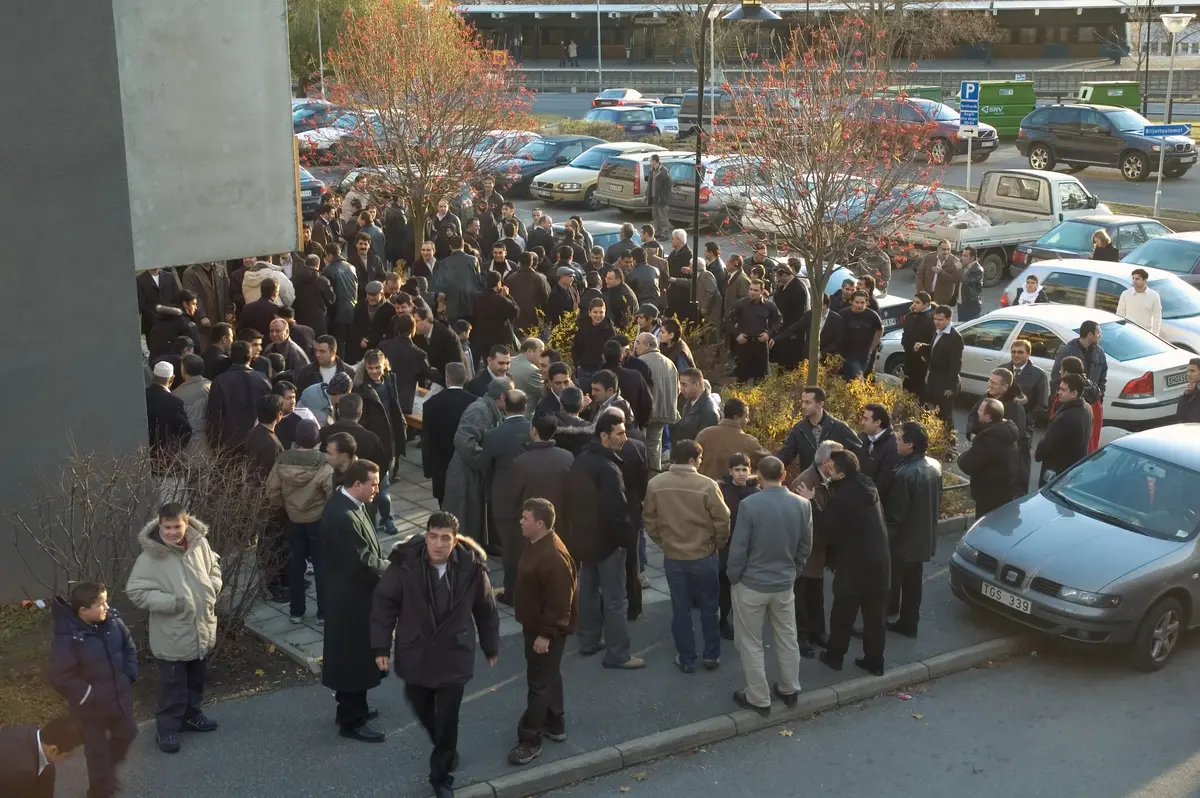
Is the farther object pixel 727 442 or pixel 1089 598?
pixel 727 442

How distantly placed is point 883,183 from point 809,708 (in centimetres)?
735

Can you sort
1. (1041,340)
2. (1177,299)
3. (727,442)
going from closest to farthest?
(727,442) → (1041,340) → (1177,299)

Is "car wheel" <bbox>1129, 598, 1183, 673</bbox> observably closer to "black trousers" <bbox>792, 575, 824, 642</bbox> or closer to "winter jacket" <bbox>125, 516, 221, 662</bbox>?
"black trousers" <bbox>792, 575, 824, 642</bbox>

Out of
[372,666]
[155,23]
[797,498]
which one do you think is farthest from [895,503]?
[155,23]

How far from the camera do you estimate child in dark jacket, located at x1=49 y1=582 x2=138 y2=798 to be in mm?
7082

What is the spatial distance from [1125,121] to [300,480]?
31115 millimetres

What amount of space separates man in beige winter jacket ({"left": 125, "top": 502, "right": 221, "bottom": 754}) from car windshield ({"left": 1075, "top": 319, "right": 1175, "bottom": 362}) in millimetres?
11410

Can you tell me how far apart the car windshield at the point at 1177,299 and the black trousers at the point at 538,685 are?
A: 13.0 m

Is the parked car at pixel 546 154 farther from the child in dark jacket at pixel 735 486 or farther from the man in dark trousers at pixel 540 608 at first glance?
the man in dark trousers at pixel 540 608

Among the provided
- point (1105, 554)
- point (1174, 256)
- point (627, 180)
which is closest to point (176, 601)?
point (1105, 554)

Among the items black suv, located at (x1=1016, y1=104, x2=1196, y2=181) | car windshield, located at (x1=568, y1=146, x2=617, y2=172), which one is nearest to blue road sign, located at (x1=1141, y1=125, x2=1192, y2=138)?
black suv, located at (x1=1016, y1=104, x2=1196, y2=181)

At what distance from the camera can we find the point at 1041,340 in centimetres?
1622

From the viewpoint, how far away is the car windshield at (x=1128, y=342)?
15.9 meters

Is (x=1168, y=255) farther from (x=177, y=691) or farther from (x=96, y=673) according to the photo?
(x=96, y=673)
